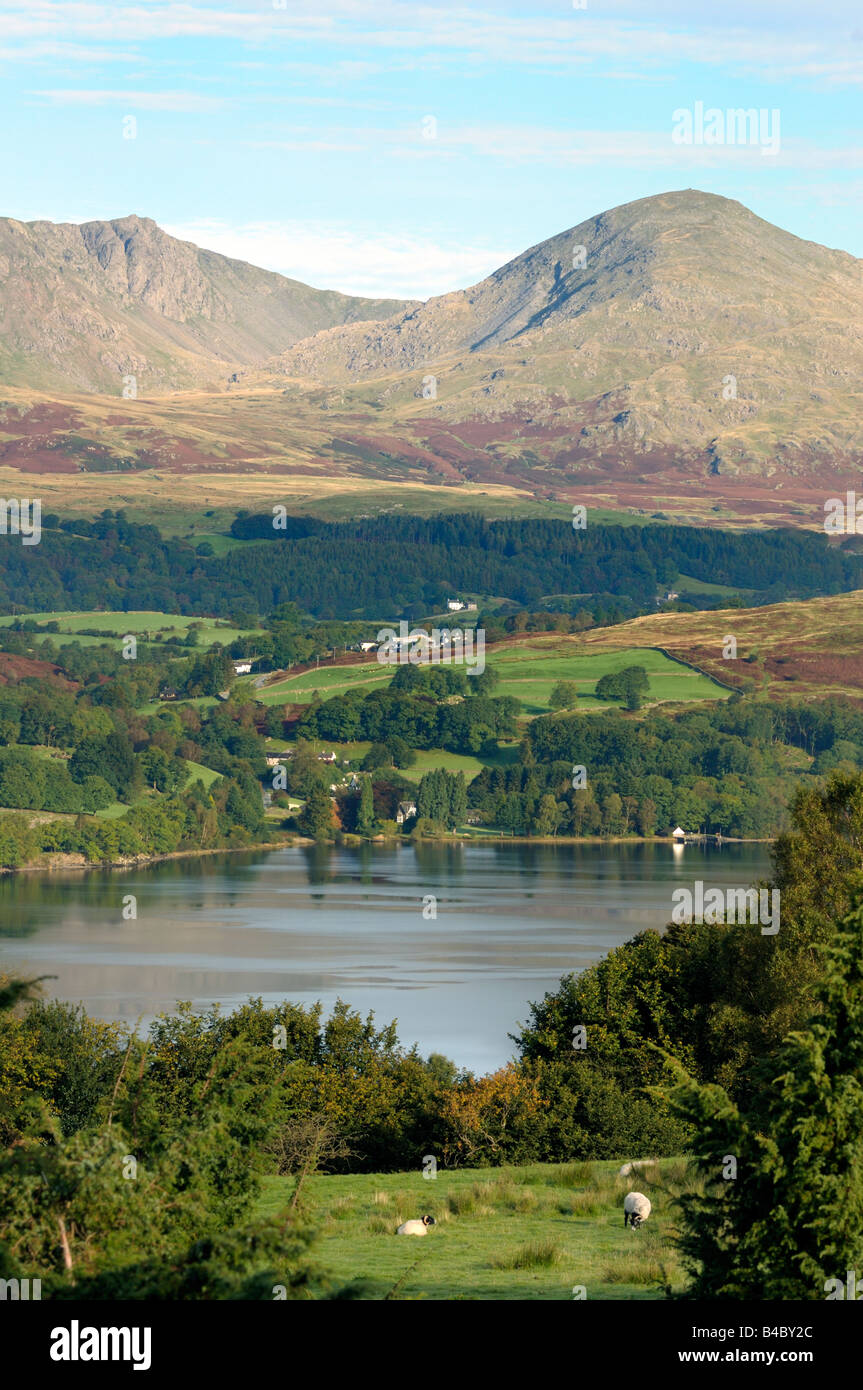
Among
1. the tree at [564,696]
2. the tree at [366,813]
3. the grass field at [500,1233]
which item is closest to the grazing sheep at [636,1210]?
the grass field at [500,1233]

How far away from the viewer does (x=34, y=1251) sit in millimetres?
9492

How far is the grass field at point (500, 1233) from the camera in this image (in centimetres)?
1406

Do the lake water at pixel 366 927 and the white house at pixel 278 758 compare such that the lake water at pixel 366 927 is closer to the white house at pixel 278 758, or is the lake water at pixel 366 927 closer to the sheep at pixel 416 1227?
the white house at pixel 278 758

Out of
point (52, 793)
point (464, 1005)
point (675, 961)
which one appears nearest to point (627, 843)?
point (52, 793)

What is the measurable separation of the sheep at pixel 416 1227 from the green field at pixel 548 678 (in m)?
153

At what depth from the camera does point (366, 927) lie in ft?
281

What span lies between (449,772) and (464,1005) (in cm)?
9078

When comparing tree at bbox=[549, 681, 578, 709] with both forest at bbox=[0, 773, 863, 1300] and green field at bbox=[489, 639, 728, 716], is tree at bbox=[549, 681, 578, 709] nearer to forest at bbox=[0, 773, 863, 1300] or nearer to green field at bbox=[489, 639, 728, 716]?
green field at bbox=[489, 639, 728, 716]

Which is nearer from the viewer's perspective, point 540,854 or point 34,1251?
point 34,1251

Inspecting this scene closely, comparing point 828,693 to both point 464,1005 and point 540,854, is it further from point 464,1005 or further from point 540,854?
point 464,1005

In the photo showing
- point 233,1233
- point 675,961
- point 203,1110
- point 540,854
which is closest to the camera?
point 233,1233

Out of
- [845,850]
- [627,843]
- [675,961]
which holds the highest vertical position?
[845,850]

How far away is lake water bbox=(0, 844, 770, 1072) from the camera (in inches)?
2442

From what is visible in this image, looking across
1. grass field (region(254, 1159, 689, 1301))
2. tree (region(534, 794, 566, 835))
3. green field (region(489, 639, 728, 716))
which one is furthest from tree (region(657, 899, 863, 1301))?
green field (region(489, 639, 728, 716))
